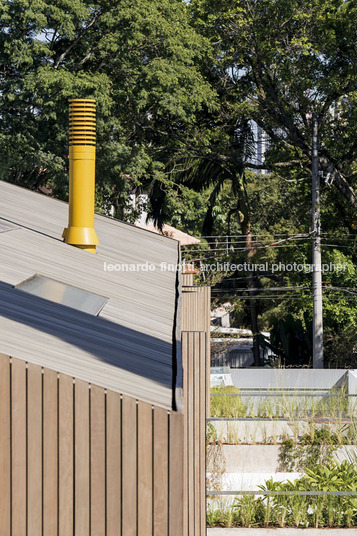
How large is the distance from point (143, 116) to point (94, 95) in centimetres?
412

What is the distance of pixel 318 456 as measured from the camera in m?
9.52

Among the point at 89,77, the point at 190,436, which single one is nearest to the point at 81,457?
the point at 190,436

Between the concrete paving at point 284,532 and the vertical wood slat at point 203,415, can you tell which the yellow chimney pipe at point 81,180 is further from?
the concrete paving at point 284,532

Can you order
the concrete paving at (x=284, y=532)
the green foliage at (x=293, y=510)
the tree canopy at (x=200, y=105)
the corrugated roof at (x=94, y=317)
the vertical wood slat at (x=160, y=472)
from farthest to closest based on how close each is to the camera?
the tree canopy at (x=200, y=105) → the green foliage at (x=293, y=510) → the concrete paving at (x=284, y=532) → the corrugated roof at (x=94, y=317) → the vertical wood slat at (x=160, y=472)

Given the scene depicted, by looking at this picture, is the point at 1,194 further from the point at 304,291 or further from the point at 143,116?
the point at 304,291

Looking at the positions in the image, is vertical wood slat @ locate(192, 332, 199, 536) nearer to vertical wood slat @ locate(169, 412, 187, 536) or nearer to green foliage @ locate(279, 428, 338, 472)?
vertical wood slat @ locate(169, 412, 187, 536)

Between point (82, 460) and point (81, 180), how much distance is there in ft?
16.4

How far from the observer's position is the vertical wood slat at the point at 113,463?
2.82 m

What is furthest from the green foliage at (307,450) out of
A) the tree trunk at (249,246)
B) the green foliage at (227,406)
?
the tree trunk at (249,246)

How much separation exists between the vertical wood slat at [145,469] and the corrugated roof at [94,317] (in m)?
0.11

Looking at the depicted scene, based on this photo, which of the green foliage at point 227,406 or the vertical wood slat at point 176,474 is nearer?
the vertical wood slat at point 176,474

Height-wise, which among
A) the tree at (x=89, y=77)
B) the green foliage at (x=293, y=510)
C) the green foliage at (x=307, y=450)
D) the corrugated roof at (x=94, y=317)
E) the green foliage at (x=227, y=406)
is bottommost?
the green foliage at (x=293, y=510)

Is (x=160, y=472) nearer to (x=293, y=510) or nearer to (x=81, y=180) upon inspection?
(x=81, y=180)

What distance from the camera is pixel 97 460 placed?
9.37ft
